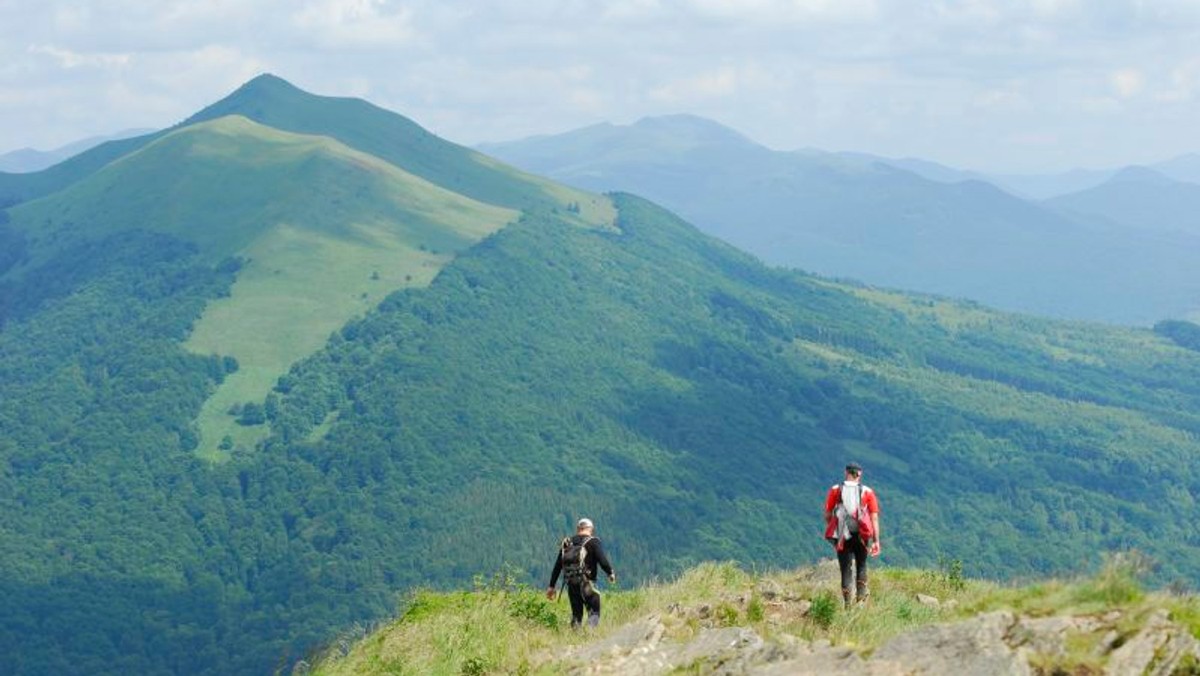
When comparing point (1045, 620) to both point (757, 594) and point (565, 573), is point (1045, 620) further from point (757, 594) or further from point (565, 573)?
point (565, 573)

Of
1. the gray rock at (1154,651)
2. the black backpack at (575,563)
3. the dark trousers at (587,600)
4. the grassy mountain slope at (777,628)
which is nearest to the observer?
the gray rock at (1154,651)

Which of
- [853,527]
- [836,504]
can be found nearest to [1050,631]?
[853,527]

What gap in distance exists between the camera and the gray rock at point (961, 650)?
59.7 feet

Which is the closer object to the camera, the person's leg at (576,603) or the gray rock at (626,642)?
the gray rock at (626,642)

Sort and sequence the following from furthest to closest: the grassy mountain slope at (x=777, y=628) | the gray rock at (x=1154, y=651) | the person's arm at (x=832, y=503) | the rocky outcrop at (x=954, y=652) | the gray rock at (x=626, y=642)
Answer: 1. the person's arm at (x=832, y=503)
2. the gray rock at (x=626, y=642)
3. the grassy mountain slope at (x=777, y=628)
4. the rocky outcrop at (x=954, y=652)
5. the gray rock at (x=1154, y=651)

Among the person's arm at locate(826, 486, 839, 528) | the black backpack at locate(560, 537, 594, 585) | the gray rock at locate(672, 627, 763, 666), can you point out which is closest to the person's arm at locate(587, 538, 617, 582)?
the black backpack at locate(560, 537, 594, 585)

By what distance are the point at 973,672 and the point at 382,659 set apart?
626 inches

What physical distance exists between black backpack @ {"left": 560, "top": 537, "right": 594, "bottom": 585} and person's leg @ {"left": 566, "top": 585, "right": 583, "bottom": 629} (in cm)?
19

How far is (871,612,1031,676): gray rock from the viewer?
1819cm

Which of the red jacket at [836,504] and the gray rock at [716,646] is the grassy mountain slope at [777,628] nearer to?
the gray rock at [716,646]

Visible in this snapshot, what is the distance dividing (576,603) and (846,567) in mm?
6435

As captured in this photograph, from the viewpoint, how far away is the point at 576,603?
2775cm

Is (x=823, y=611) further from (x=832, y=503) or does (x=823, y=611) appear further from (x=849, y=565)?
(x=832, y=503)

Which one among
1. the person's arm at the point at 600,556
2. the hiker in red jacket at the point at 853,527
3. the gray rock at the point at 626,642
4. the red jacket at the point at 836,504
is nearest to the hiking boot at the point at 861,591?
the hiker in red jacket at the point at 853,527
